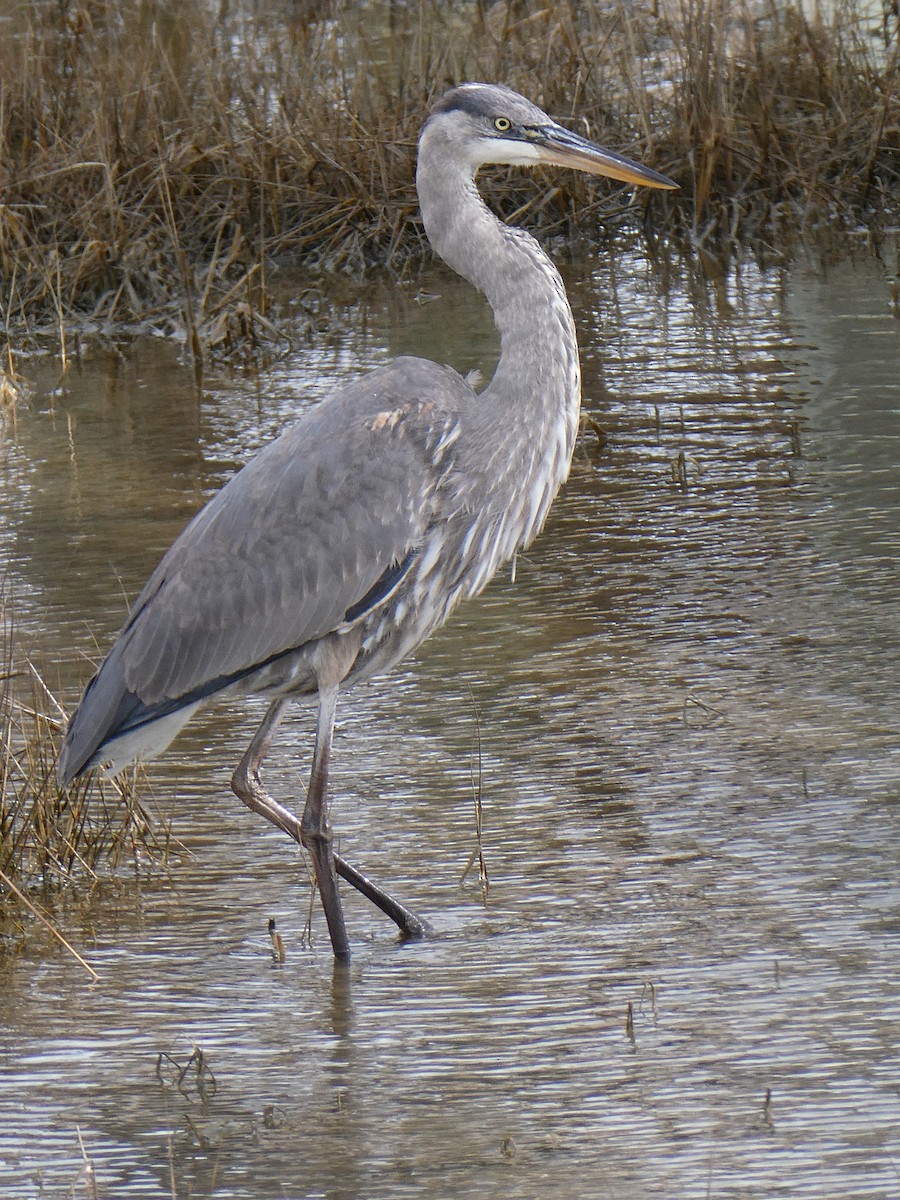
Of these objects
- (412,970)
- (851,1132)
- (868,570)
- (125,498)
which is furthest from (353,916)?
(125,498)

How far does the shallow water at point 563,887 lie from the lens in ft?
10.6

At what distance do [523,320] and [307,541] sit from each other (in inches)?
29.4

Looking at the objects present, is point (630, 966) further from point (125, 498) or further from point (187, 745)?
point (125, 498)

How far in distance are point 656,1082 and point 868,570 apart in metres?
2.86

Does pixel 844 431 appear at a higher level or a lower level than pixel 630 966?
higher

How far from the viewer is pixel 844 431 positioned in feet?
23.4

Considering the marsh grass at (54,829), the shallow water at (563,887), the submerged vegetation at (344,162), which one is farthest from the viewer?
the submerged vegetation at (344,162)

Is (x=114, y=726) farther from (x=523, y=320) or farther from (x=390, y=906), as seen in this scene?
(x=523, y=320)

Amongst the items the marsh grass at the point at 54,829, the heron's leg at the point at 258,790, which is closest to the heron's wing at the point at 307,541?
the heron's leg at the point at 258,790

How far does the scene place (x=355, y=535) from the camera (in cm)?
430

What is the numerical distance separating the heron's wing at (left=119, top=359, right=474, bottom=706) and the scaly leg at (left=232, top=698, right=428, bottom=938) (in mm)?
177

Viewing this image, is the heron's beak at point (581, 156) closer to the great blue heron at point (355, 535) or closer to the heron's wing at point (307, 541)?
the great blue heron at point (355, 535)

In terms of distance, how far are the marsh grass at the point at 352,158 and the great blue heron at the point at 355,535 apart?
479cm

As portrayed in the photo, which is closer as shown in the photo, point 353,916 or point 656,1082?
point 656,1082
